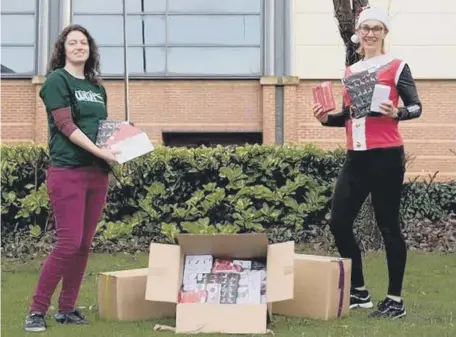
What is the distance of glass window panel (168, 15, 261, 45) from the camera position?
17.9 m

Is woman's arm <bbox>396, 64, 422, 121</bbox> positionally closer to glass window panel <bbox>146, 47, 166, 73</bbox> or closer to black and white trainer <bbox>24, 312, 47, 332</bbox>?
black and white trainer <bbox>24, 312, 47, 332</bbox>

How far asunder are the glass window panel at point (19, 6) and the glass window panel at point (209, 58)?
338 cm

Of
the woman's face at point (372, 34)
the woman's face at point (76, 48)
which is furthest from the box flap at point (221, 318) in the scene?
the woman's face at point (372, 34)

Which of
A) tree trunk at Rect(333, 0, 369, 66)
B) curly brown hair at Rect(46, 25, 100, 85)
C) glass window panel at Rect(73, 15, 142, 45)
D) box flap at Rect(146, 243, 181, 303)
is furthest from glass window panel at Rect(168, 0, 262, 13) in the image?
box flap at Rect(146, 243, 181, 303)

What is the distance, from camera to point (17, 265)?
8656 millimetres

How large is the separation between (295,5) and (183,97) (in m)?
3.38

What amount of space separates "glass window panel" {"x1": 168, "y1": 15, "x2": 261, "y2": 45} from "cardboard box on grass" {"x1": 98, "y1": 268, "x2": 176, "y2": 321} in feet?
44.1

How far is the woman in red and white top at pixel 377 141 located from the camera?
472cm

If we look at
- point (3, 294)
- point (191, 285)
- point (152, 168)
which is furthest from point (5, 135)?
point (191, 285)

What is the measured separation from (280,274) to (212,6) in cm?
1415

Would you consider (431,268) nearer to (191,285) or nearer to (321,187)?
(321,187)

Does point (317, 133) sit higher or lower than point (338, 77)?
lower

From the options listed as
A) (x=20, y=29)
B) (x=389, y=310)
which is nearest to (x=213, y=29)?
(x=20, y=29)

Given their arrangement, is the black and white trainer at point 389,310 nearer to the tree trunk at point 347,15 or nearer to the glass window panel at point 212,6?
the tree trunk at point 347,15
